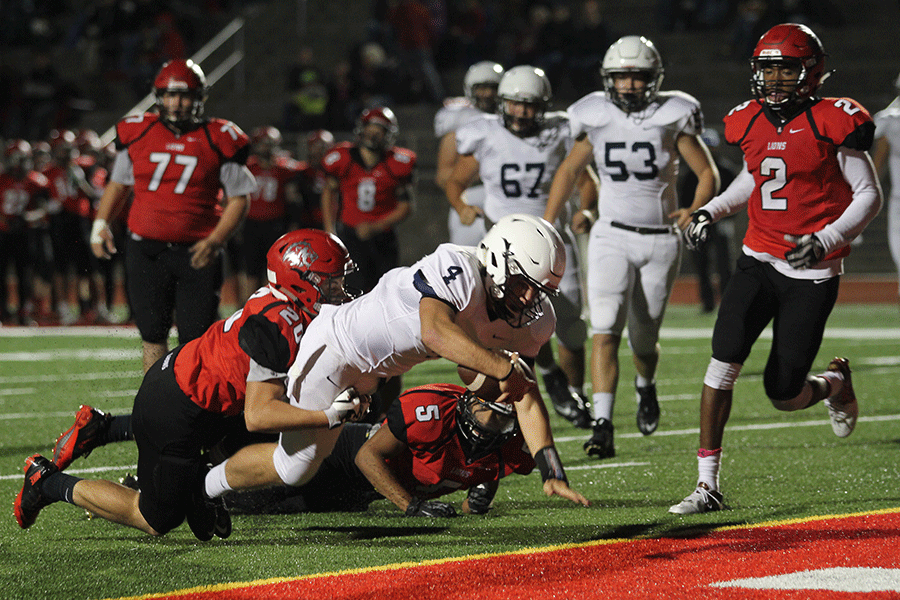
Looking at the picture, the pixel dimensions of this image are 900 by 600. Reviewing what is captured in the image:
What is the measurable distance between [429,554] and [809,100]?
88.0 inches

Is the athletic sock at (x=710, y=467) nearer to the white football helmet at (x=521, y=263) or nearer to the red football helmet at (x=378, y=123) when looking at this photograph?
the white football helmet at (x=521, y=263)

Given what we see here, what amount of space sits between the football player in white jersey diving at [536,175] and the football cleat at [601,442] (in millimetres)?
813

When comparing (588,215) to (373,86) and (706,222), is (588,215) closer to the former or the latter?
(706,222)

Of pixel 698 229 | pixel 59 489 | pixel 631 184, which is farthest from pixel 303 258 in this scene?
pixel 631 184

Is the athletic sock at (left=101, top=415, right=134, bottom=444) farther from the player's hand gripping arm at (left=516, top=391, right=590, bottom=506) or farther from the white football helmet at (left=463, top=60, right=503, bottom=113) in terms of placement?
the white football helmet at (left=463, top=60, right=503, bottom=113)

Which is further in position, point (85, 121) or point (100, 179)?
point (85, 121)

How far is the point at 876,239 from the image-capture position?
15.7 m

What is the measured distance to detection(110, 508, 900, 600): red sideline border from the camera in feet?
11.2

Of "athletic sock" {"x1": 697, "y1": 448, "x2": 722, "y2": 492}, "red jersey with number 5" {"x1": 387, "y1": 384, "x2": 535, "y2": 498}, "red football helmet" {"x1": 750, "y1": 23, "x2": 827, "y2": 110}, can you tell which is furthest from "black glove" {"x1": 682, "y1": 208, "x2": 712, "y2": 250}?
"red jersey with number 5" {"x1": 387, "y1": 384, "x2": 535, "y2": 498}

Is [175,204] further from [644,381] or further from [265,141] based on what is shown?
[265,141]

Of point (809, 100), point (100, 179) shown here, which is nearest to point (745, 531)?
point (809, 100)

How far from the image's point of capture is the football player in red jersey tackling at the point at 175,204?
236 inches

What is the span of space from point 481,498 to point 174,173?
254 cm

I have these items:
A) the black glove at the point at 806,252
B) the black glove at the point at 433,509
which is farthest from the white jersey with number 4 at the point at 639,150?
the black glove at the point at 433,509
